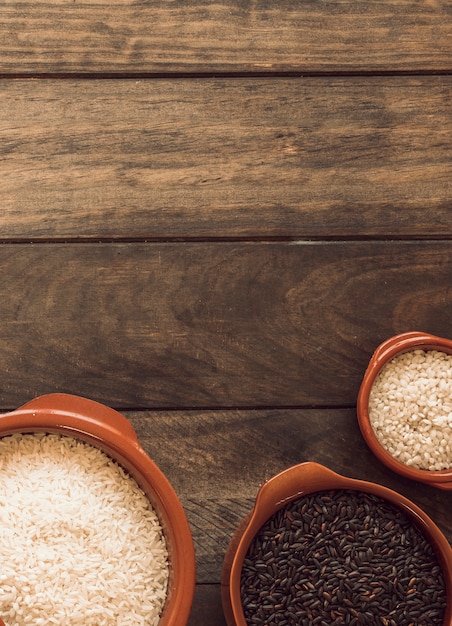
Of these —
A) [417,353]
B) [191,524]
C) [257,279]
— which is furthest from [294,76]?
[191,524]

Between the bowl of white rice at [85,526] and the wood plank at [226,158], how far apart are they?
1.09 ft

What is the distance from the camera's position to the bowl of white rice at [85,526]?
88cm

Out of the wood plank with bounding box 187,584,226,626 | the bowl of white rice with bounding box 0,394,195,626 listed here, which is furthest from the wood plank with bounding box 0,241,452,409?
the wood plank with bounding box 187,584,226,626

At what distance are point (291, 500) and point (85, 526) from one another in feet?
0.90

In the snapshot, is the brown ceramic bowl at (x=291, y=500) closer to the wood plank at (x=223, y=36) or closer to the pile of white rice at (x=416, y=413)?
the pile of white rice at (x=416, y=413)

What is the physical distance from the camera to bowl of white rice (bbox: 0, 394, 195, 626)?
0.88 meters

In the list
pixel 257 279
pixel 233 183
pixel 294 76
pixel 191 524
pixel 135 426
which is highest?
pixel 294 76

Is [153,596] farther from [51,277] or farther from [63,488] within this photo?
[51,277]

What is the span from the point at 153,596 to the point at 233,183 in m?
0.60

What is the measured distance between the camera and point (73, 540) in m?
0.91

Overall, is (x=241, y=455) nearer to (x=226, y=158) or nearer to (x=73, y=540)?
(x=73, y=540)

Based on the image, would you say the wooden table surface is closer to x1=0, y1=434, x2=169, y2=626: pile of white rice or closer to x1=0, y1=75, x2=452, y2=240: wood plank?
x1=0, y1=75, x2=452, y2=240: wood plank

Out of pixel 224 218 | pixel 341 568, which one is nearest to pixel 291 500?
pixel 341 568

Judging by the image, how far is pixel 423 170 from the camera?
1160 mm
